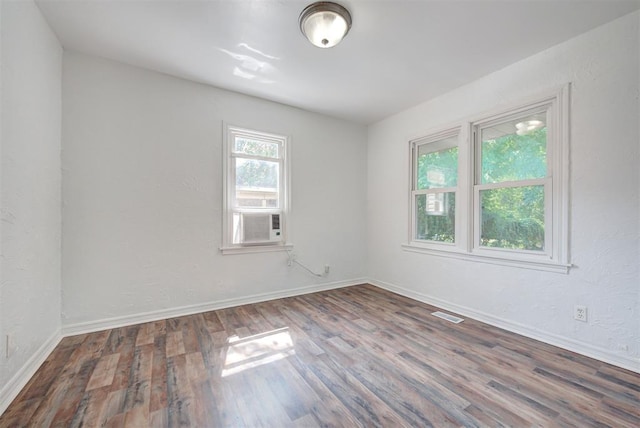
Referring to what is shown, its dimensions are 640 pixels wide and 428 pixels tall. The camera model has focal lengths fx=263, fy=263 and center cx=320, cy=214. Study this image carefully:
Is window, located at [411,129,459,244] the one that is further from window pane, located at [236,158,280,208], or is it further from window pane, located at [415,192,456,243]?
window pane, located at [236,158,280,208]

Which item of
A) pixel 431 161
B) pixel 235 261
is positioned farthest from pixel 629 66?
pixel 235 261

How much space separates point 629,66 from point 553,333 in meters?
2.19

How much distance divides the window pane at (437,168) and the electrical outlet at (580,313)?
1.58m

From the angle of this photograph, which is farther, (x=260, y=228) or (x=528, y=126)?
(x=260, y=228)

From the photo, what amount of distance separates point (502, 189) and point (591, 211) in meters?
0.71

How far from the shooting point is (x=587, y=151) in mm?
2164

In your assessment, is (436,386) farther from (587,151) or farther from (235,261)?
(235,261)

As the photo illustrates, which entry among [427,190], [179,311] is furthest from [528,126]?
[179,311]

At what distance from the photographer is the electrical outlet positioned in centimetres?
215

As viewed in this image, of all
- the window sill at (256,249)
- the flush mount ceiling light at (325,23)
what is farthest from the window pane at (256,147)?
the flush mount ceiling light at (325,23)

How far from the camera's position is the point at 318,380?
181 centimetres

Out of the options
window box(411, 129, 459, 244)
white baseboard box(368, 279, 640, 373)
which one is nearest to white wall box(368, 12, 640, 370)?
white baseboard box(368, 279, 640, 373)

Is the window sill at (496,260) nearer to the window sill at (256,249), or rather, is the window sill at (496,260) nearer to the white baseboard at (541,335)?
the white baseboard at (541,335)

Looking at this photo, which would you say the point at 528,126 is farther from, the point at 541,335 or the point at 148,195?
the point at 148,195
